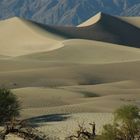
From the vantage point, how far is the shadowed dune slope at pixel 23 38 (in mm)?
104438

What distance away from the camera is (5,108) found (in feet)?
88.4

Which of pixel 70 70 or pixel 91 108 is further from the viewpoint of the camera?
pixel 70 70

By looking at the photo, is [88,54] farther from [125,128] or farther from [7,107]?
[125,128]

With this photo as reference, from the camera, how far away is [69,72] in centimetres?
6269

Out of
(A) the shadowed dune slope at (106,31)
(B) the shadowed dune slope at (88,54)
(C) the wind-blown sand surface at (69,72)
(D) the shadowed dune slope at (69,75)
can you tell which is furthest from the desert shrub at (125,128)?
(A) the shadowed dune slope at (106,31)

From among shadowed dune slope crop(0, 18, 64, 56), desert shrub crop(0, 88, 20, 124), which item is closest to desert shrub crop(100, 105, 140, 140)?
desert shrub crop(0, 88, 20, 124)

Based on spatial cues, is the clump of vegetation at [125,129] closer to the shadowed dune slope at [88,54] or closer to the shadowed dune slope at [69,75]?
the shadowed dune slope at [69,75]

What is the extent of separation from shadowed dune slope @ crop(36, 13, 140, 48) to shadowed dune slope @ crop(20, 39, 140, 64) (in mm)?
23713

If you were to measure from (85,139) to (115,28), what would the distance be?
116818 mm

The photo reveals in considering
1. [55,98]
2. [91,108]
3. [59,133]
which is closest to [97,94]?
[55,98]

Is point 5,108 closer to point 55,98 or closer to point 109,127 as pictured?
point 109,127

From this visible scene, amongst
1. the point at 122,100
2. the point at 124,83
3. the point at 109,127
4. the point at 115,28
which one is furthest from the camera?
the point at 115,28

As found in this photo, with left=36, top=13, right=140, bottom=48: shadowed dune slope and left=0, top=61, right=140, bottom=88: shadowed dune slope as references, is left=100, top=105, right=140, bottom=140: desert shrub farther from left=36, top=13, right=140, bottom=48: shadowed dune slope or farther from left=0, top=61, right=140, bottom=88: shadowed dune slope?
left=36, top=13, right=140, bottom=48: shadowed dune slope

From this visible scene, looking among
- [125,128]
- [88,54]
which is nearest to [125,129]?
[125,128]
